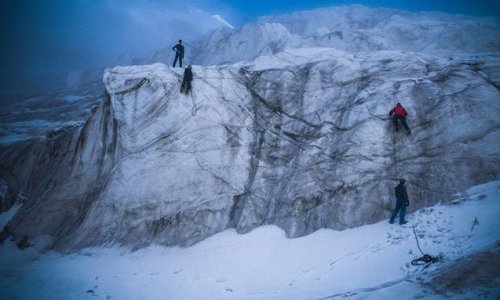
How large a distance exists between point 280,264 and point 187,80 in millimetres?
13376

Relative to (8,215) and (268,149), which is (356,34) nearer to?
(268,149)

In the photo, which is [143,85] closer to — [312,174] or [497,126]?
[312,174]

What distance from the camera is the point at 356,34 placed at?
2411 inches

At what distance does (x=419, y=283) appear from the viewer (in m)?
10.8

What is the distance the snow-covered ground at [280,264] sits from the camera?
12289 mm

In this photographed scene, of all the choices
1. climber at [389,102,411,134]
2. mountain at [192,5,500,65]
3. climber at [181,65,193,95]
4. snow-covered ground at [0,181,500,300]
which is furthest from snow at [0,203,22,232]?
mountain at [192,5,500,65]

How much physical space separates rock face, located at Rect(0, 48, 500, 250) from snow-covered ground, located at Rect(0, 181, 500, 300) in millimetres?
1044

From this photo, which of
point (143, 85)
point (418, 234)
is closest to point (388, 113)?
point (418, 234)

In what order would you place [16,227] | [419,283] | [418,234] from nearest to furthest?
[419,283], [418,234], [16,227]

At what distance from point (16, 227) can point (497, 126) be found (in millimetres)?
30673

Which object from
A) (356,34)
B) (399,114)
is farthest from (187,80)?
(356,34)

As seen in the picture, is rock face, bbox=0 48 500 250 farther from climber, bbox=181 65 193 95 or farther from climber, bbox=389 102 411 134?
climber, bbox=389 102 411 134

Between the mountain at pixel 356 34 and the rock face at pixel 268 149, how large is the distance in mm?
19461

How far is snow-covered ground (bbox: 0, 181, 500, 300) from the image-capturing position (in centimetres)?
1229
